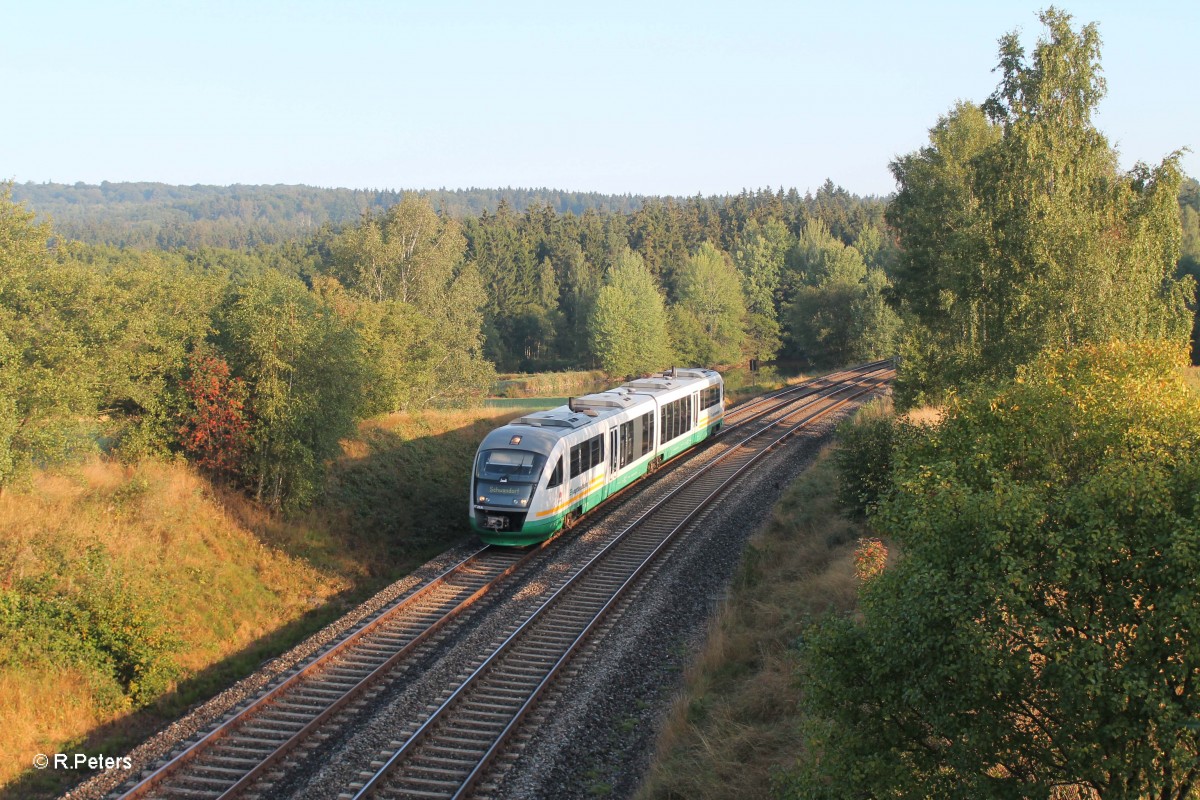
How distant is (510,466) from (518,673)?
6763 millimetres

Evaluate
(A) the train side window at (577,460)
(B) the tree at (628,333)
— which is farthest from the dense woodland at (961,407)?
(B) the tree at (628,333)

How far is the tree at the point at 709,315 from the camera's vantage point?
255ft

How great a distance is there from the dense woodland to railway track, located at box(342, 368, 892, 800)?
478 cm

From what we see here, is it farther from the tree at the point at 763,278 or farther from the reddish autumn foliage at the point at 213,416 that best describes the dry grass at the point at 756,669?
the tree at the point at 763,278

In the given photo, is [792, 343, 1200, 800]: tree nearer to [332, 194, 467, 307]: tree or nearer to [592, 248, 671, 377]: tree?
[332, 194, 467, 307]: tree

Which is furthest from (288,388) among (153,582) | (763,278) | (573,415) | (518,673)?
(763,278)

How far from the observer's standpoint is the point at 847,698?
685 cm

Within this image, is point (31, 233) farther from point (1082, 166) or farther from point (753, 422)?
point (753, 422)

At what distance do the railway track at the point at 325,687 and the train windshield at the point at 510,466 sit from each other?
70.9 inches

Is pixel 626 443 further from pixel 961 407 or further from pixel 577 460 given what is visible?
pixel 961 407

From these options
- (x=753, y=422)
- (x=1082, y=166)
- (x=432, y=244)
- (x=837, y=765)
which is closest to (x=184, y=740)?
(x=837, y=765)

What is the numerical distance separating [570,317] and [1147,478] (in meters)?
89.4

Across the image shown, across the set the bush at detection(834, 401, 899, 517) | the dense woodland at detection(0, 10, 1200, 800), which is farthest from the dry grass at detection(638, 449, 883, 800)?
the dense woodland at detection(0, 10, 1200, 800)

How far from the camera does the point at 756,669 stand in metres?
13.5
